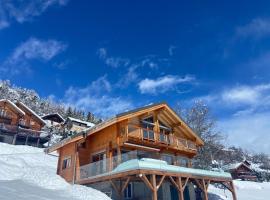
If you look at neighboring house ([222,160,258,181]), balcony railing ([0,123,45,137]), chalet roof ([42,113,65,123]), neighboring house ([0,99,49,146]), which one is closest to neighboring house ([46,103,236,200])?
balcony railing ([0,123,45,137])

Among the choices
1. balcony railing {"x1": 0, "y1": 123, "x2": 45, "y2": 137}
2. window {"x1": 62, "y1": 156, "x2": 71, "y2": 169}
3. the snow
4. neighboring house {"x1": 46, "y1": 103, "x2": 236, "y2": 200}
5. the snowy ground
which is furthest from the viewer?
balcony railing {"x1": 0, "y1": 123, "x2": 45, "y2": 137}

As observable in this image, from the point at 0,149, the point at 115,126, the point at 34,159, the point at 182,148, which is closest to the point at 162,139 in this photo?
the point at 182,148

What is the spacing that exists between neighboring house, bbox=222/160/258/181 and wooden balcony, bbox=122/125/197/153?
26479mm

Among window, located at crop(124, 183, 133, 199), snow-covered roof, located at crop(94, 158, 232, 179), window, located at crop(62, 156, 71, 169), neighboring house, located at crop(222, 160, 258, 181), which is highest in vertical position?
neighboring house, located at crop(222, 160, 258, 181)

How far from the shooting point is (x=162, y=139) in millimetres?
23719

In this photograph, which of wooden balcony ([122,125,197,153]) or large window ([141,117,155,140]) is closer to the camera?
wooden balcony ([122,125,197,153])

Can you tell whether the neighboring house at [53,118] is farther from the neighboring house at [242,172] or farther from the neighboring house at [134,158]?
the neighboring house at [134,158]

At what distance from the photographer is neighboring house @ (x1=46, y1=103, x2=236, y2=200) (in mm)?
18089

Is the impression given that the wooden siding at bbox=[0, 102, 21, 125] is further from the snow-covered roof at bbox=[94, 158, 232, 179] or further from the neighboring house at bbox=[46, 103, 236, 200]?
the snow-covered roof at bbox=[94, 158, 232, 179]

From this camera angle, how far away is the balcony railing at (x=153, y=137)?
2169cm

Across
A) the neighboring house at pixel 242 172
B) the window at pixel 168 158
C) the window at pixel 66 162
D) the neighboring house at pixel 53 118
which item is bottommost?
the window at pixel 66 162

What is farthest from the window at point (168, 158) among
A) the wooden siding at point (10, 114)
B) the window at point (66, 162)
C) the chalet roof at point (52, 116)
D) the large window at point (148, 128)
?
the chalet roof at point (52, 116)

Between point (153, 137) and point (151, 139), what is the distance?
47 cm

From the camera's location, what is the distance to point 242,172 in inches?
1959
